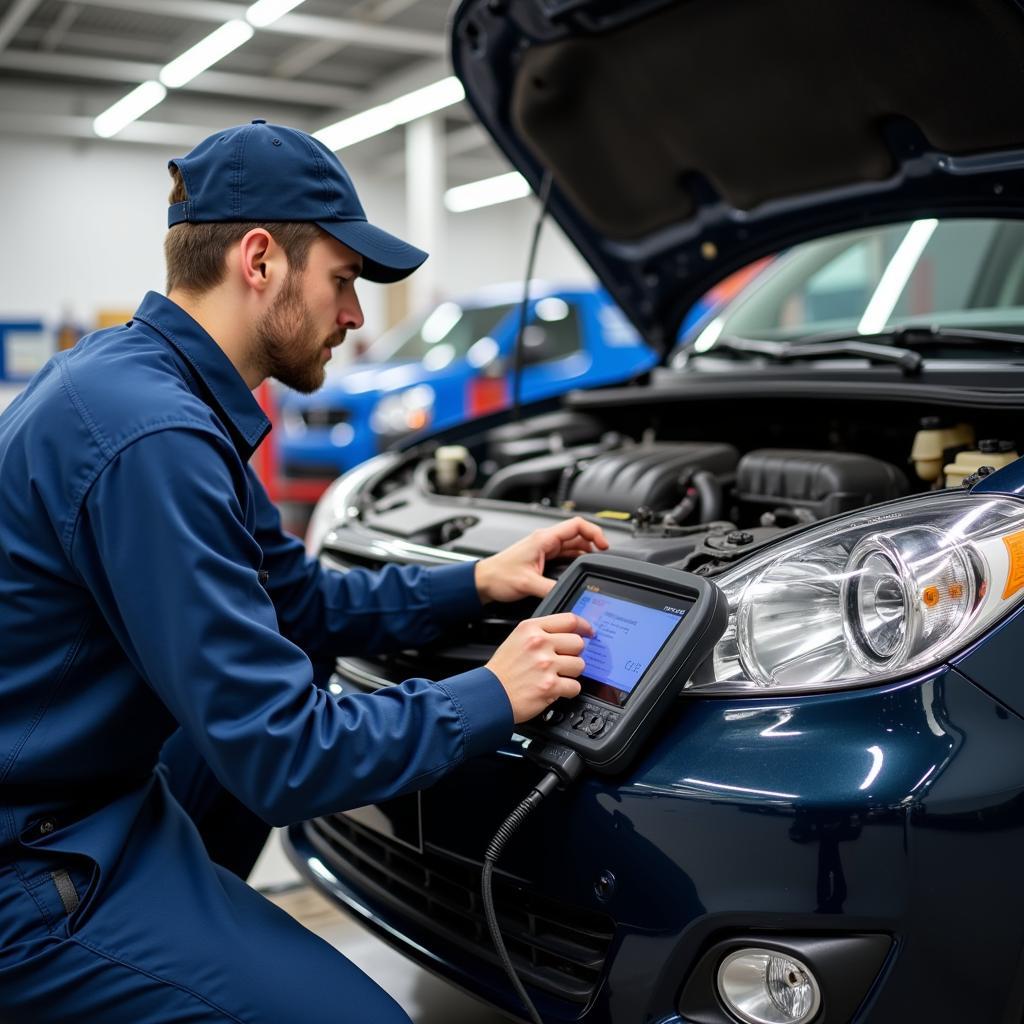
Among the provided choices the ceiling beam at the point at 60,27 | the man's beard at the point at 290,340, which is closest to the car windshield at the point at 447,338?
the man's beard at the point at 290,340

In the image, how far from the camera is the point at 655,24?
81.4 inches

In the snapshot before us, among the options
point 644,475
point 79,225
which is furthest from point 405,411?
point 79,225

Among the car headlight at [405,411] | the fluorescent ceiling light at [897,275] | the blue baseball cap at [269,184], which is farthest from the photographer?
the car headlight at [405,411]

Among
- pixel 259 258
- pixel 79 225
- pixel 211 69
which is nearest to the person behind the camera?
pixel 259 258

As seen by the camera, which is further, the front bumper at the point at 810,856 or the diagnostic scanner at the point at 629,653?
the diagnostic scanner at the point at 629,653

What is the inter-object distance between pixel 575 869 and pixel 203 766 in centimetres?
80

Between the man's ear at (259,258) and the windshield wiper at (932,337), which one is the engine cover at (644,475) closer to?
the windshield wiper at (932,337)

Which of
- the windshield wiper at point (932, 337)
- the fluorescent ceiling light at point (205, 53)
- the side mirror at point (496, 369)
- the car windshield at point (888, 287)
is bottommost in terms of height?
the side mirror at point (496, 369)

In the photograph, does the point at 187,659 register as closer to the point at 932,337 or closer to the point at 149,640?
the point at 149,640

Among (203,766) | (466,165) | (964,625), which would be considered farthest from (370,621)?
(466,165)

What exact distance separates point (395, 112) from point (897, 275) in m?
11.9

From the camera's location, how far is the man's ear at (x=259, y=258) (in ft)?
4.44

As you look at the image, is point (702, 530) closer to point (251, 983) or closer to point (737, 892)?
point (737, 892)

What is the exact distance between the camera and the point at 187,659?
3.85ft
